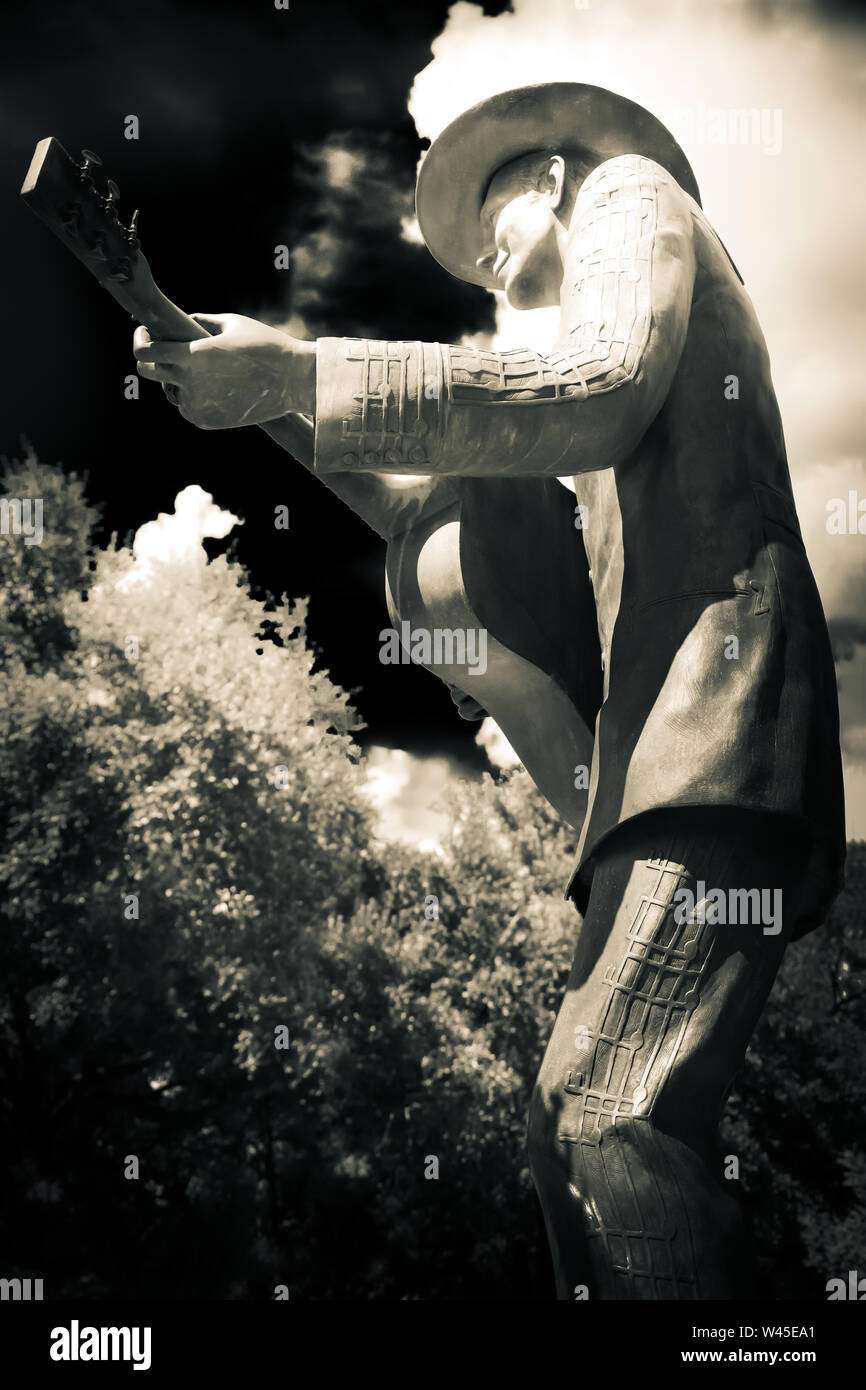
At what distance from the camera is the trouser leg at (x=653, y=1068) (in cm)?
223

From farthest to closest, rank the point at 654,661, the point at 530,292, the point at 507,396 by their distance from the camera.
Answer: the point at 530,292 → the point at 654,661 → the point at 507,396

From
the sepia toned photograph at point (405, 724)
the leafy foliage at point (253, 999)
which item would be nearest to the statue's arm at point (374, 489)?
the sepia toned photograph at point (405, 724)

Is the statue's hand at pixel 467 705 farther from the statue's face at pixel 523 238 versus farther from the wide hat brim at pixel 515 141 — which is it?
the wide hat brim at pixel 515 141

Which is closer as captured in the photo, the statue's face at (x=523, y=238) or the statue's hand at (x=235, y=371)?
the statue's hand at (x=235, y=371)

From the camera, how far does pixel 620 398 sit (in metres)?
2.36

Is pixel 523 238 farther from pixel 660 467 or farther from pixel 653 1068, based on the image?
pixel 653 1068

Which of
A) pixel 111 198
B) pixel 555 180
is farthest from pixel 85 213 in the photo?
pixel 555 180

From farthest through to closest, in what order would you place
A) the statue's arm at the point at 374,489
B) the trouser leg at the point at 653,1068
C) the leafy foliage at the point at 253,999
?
1. the leafy foliage at the point at 253,999
2. the statue's arm at the point at 374,489
3. the trouser leg at the point at 653,1068

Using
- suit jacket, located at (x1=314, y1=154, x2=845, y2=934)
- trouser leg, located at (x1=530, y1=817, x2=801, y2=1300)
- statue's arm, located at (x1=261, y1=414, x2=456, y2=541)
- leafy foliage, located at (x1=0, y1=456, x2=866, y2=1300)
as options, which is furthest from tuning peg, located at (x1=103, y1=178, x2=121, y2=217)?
leafy foliage, located at (x1=0, y1=456, x2=866, y2=1300)

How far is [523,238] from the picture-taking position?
306 centimetres

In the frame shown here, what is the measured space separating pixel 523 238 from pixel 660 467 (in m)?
0.78

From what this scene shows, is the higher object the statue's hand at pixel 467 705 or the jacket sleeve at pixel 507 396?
the jacket sleeve at pixel 507 396

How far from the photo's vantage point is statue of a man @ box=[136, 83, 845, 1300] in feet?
7.52

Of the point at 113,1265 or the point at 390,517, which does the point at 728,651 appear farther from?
the point at 113,1265
